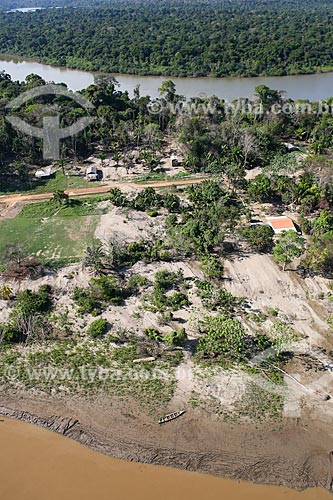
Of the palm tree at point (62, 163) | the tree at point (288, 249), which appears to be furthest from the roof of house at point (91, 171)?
the tree at point (288, 249)

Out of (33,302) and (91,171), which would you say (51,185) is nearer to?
(91,171)

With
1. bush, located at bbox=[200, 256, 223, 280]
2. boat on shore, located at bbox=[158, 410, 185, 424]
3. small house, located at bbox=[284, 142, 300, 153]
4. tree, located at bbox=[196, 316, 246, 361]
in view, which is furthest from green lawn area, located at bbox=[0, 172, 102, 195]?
boat on shore, located at bbox=[158, 410, 185, 424]

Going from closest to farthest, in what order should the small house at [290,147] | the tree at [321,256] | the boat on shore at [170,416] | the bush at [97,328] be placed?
the boat on shore at [170,416] → the bush at [97,328] → the tree at [321,256] → the small house at [290,147]

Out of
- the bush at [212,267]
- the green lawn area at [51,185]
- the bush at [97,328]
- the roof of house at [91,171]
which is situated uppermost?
the roof of house at [91,171]

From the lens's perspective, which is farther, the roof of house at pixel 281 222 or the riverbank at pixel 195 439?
the roof of house at pixel 281 222

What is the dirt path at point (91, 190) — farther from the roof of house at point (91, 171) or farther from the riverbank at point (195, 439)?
the riverbank at point (195, 439)

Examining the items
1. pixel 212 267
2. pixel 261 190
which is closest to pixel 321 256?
pixel 212 267

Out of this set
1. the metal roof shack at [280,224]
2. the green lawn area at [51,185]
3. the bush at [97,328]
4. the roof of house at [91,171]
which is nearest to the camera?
the bush at [97,328]
